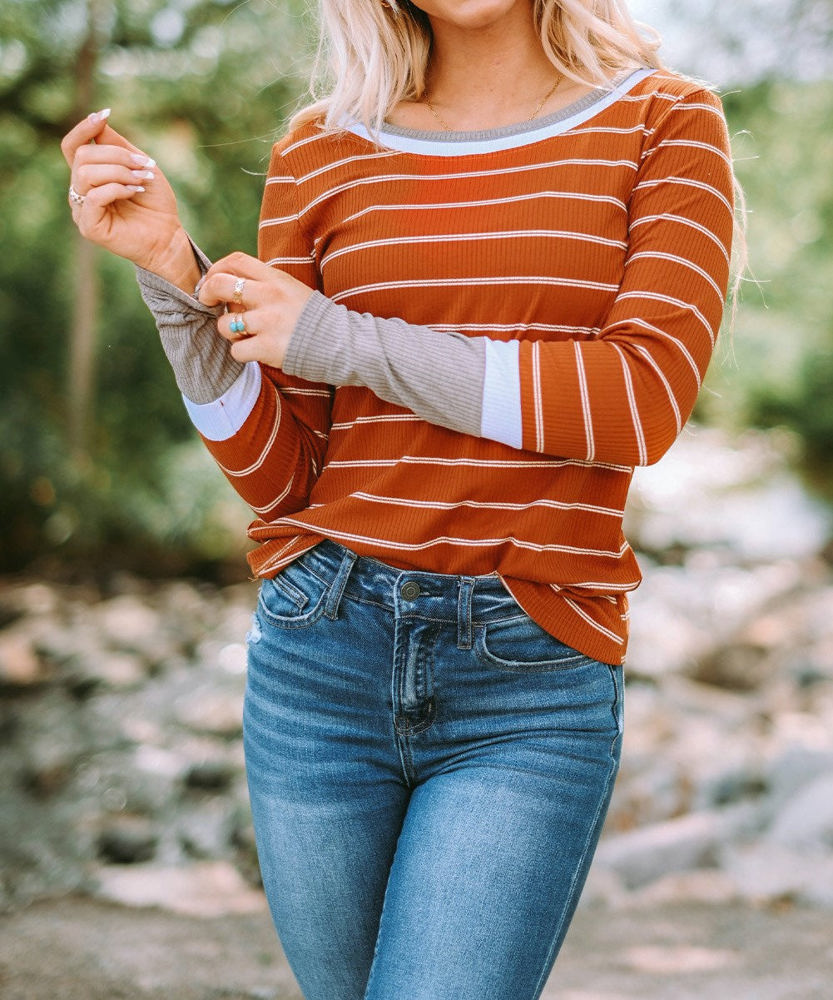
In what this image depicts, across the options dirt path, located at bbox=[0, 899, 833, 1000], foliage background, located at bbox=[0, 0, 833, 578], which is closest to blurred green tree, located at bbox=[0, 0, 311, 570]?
foliage background, located at bbox=[0, 0, 833, 578]

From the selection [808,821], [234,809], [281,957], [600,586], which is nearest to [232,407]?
[600,586]

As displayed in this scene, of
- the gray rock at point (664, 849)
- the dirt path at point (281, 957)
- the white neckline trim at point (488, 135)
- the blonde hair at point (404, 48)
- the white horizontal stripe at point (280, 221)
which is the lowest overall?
the dirt path at point (281, 957)

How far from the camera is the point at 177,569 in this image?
20.8 feet

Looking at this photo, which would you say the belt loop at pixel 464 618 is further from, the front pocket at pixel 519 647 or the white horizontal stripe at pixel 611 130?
the white horizontal stripe at pixel 611 130

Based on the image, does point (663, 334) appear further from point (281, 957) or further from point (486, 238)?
point (281, 957)

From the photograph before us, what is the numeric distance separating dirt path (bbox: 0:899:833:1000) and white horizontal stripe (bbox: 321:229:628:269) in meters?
1.81

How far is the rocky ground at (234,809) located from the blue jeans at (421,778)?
1.67 ft

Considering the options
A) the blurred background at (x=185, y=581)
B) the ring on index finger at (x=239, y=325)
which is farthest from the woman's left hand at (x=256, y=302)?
the blurred background at (x=185, y=581)

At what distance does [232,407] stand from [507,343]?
37 centimetres

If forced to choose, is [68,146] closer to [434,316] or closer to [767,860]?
[434,316]

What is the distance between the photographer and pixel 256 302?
127 cm

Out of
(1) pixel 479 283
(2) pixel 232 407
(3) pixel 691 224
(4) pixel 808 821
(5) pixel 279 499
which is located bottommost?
(4) pixel 808 821

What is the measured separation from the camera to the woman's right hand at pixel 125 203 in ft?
4.22

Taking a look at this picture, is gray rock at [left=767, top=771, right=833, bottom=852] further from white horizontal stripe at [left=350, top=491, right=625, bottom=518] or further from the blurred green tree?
the blurred green tree
